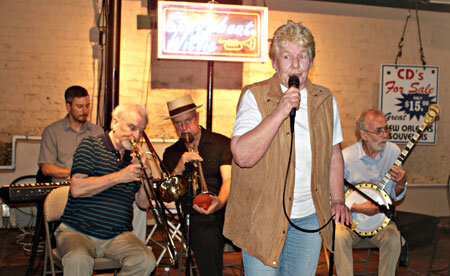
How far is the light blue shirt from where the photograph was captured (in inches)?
167

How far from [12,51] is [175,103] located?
10.6ft

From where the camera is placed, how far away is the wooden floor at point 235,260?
183 inches

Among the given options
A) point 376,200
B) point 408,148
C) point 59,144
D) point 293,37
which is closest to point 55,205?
point 59,144

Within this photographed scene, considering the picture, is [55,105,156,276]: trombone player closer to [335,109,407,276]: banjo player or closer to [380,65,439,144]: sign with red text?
[335,109,407,276]: banjo player

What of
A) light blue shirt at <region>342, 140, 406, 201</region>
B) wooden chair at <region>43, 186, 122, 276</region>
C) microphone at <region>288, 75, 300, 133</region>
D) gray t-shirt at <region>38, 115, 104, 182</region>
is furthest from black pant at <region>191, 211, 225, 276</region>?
gray t-shirt at <region>38, 115, 104, 182</region>

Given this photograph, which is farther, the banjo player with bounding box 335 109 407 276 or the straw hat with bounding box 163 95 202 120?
the straw hat with bounding box 163 95 202 120

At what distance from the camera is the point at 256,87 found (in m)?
2.11

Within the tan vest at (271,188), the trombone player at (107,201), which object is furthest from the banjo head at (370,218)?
the tan vest at (271,188)

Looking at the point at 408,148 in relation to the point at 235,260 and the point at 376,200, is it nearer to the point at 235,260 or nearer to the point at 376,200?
the point at 376,200

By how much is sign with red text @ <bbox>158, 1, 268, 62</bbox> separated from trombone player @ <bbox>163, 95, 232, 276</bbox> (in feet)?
6.25

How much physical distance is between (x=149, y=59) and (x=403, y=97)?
3.59 m

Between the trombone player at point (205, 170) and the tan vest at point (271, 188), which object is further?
the trombone player at point (205, 170)

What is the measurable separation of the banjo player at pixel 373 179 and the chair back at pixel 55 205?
6.89 ft

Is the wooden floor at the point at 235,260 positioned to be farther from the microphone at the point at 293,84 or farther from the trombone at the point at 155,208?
the microphone at the point at 293,84
